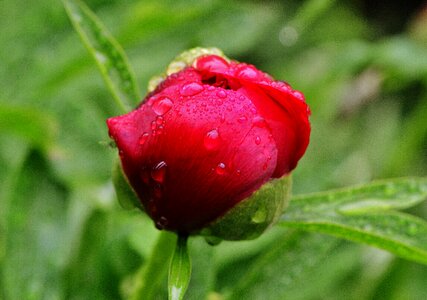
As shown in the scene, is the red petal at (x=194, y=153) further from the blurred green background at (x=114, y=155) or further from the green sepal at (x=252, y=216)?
the blurred green background at (x=114, y=155)

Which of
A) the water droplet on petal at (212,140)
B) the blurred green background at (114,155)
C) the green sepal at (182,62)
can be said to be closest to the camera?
the water droplet on petal at (212,140)

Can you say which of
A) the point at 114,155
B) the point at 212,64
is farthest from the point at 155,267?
the point at 114,155

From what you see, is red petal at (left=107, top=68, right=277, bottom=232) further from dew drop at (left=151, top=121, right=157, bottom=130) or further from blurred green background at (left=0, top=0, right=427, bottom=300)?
blurred green background at (left=0, top=0, right=427, bottom=300)

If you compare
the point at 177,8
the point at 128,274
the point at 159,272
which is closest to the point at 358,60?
the point at 177,8

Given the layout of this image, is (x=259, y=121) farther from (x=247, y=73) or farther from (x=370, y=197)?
(x=370, y=197)

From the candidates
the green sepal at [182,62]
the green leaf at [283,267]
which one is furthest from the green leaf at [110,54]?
the green leaf at [283,267]

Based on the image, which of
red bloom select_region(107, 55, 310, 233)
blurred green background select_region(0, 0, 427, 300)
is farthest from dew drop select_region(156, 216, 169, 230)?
blurred green background select_region(0, 0, 427, 300)
